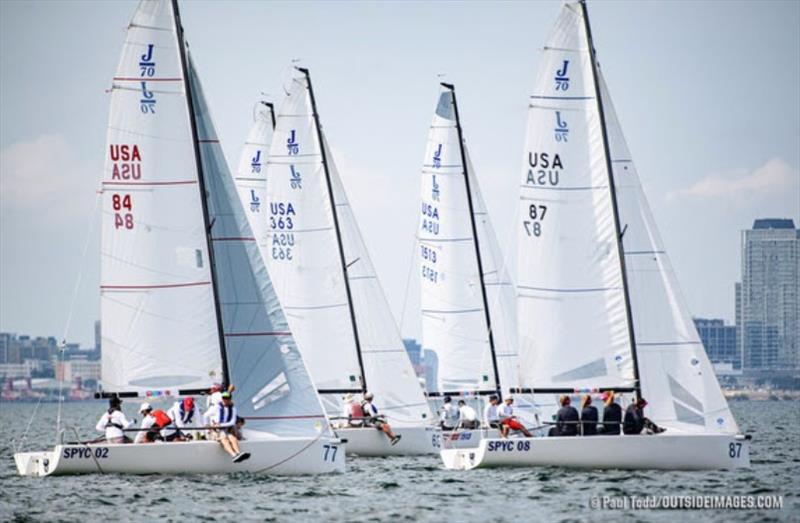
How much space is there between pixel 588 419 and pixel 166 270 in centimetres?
812

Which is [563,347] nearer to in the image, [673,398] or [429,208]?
[673,398]

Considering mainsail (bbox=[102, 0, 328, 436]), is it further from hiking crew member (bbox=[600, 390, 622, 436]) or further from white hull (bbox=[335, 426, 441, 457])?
white hull (bbox=[335, 426, 441, 457])

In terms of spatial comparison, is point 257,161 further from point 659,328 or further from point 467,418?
point 659,328

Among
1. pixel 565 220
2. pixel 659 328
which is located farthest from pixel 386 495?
pixel 565 220

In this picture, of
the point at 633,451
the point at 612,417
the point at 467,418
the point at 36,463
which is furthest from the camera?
the point at 467,418

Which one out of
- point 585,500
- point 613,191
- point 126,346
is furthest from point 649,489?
point 126,346

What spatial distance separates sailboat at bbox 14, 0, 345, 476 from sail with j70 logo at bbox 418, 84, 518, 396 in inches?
496

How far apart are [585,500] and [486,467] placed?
5194 mm

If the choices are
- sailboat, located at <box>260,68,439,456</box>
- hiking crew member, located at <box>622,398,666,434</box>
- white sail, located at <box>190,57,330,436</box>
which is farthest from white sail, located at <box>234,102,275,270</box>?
hiking crew member, located at <box>622,398,666,434</box>

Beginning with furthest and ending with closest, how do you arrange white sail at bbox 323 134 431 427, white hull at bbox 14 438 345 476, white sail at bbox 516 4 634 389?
white sail at bbox 323 134 431 427 < white sail at bbox 516 4 634 389 < white hull at bbox 14 438 345 476

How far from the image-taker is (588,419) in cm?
3128

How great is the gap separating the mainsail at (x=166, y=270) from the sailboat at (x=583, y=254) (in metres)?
4.73

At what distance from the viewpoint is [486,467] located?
105 feet

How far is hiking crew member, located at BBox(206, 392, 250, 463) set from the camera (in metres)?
29.5
